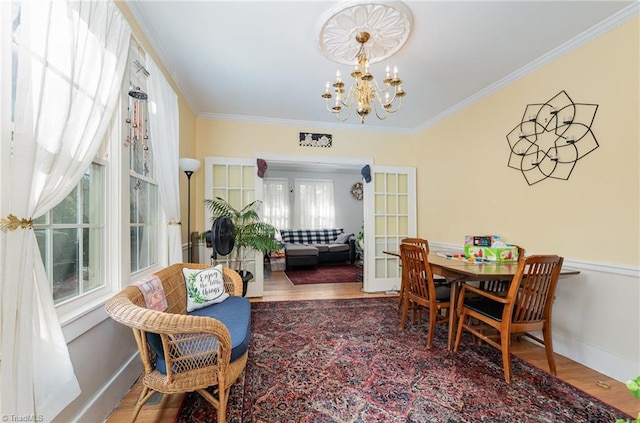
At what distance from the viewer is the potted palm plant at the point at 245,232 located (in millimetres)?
3332

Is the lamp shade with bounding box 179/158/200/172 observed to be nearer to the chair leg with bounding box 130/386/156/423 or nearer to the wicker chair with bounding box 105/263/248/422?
the wicker chair with bounding box 105/263/248/422

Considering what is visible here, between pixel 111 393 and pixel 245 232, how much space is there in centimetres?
200

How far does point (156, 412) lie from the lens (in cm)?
156

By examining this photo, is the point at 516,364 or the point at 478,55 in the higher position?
the point at 478,55

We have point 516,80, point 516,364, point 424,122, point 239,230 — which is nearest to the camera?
point 516,364

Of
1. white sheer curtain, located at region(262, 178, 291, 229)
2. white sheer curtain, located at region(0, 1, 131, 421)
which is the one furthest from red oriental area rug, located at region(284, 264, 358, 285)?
white sheer curtain, located at region(0, 1, 131, 421)

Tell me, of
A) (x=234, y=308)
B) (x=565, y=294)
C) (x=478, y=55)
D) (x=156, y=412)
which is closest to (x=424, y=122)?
(x=478, y=55)

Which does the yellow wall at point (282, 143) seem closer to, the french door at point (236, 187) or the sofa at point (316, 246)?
the french door at point (236, 187)

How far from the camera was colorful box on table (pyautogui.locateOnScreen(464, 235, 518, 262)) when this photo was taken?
245cm

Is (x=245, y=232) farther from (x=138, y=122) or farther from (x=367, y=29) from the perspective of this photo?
(x=367, y=29)

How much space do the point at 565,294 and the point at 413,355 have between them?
55.8 inches

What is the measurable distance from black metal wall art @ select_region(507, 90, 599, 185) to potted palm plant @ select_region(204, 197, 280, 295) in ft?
9.28

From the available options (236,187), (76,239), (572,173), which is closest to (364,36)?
(572,173)

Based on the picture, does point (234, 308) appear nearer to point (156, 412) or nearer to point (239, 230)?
point (156, 412)
